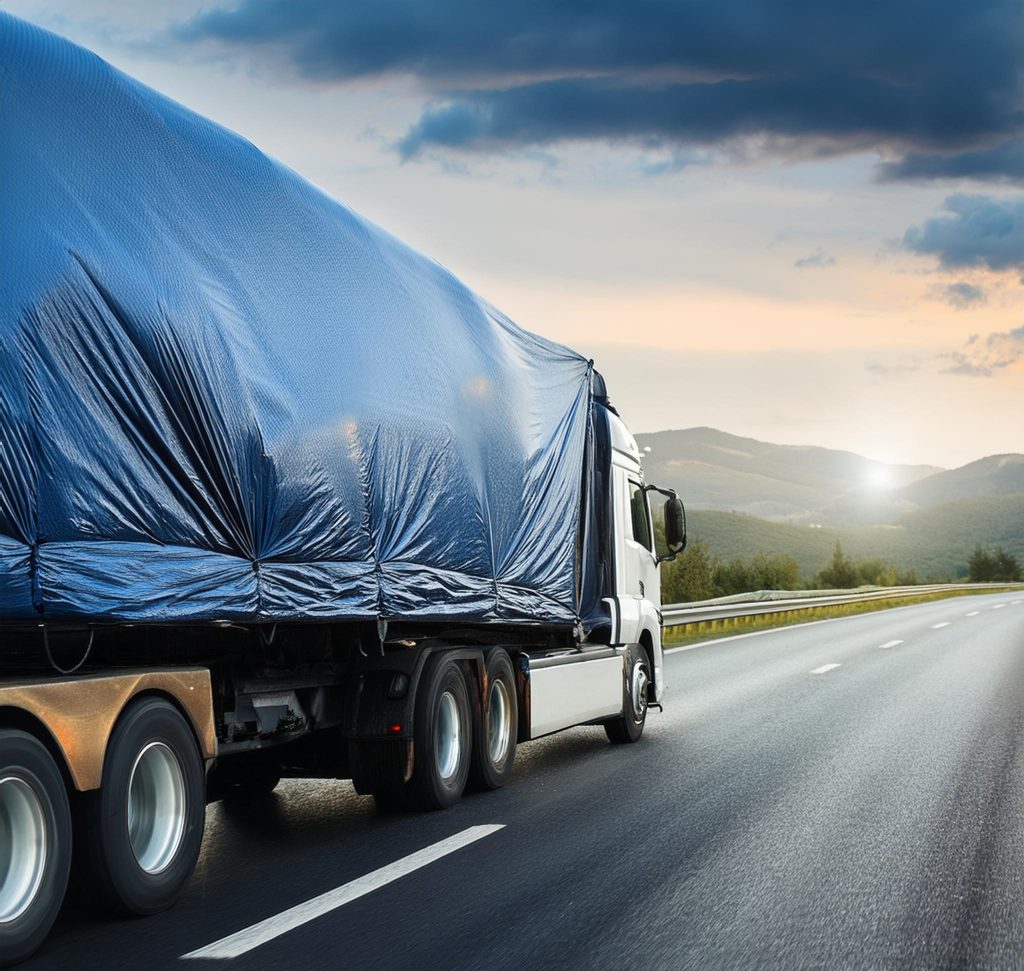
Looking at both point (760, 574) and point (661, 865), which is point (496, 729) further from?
point (760, 574)

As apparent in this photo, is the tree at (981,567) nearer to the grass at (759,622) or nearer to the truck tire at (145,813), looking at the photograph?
the grass at (759,622)

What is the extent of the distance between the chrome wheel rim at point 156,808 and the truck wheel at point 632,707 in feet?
20.0

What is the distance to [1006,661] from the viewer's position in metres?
20.7

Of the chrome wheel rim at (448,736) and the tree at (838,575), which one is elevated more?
the tree at (838,575)

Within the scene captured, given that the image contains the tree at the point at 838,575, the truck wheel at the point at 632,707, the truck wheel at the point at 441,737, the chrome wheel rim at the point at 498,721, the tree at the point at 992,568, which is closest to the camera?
the truck wheel at the point at 441,737

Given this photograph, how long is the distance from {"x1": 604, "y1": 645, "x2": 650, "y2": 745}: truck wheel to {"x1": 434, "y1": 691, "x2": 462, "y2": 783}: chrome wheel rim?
10.1 ft

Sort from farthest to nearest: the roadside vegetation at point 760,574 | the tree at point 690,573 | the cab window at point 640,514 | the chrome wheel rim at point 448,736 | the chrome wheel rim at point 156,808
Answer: the roadside vegetation at point 760,574, the tree at point 690,573, the cab window at point 640,514, the chrome wheel rim at point 448,736, the chrome wheel rim at point 156,808

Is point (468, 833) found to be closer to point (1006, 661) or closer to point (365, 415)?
point (365, 415)

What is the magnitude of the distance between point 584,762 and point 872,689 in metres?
6.45

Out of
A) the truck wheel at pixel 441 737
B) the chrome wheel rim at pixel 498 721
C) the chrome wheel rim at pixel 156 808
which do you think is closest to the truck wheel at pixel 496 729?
the chrome wheel rim at pixel 498 721

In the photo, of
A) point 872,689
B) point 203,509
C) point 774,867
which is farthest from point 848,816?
point 872,689

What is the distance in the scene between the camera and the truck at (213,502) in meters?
5.09

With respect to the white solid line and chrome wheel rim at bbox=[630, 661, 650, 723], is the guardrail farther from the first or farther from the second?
the white solid line

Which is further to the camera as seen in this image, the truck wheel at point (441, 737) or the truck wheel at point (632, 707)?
the truck wheel at point (632, 707)
